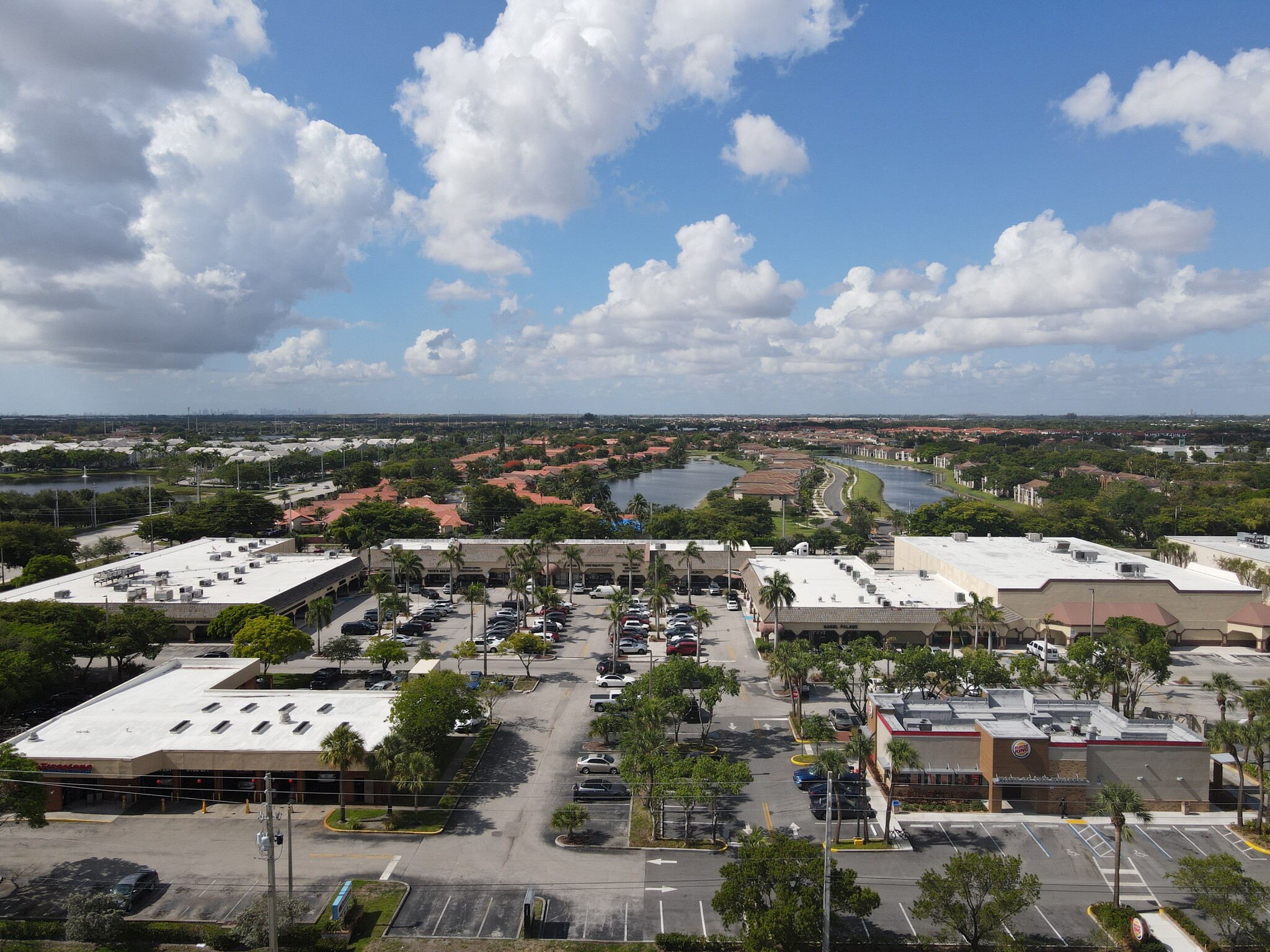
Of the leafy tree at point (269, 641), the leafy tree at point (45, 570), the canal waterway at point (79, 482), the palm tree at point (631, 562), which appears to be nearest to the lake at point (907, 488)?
the palm tree at point (631, 562)

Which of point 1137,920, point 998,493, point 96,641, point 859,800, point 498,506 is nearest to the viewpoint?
point 1137,920

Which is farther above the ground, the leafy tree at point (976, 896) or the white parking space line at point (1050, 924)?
the leafy tree at point (976, 896)

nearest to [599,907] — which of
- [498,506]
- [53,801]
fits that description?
[53,801]

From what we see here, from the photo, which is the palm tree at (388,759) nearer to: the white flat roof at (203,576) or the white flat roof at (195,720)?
the white flat roof at (195,720)

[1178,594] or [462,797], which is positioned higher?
[1178,594]

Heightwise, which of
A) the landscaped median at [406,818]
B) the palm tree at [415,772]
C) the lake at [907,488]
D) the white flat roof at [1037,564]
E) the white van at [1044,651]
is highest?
the white flat roof at [1037,564]

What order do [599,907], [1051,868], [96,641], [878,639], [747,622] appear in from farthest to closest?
[747,622], [878,639], [96,641], [1051,868], [599,907]

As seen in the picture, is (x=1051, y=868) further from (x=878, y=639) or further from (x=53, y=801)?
(x=53, y=801)
